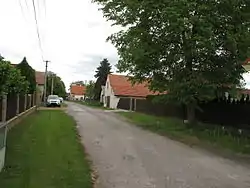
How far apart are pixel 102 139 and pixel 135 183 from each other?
8.54m

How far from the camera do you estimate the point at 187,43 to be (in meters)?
20.7

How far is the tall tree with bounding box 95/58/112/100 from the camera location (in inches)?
3578

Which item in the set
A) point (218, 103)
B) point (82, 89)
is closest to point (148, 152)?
point (218, 103)

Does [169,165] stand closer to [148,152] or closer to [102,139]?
[148,152]

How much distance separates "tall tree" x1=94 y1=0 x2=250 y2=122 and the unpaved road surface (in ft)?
18.9

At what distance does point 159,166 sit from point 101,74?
270ft

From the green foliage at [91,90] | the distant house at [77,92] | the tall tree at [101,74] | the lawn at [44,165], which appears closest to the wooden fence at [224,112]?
the lawn at [44,165]

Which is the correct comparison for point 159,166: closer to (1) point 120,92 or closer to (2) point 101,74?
(1) point 120,92

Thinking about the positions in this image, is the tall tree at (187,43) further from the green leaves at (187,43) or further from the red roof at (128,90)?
the red roof at (128,90)

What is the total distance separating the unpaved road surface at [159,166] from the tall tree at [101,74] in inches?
2937

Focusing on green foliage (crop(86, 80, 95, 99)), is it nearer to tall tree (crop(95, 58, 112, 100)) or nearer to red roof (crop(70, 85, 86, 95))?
tall tree (crop(95, 58, 112, 100))

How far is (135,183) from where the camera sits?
336 inches

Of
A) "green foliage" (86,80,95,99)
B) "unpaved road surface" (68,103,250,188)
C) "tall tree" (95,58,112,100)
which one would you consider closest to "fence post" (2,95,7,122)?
"unpaved road surface" (68,103,250,188)

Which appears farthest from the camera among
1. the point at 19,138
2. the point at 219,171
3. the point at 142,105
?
the point at 142,105
